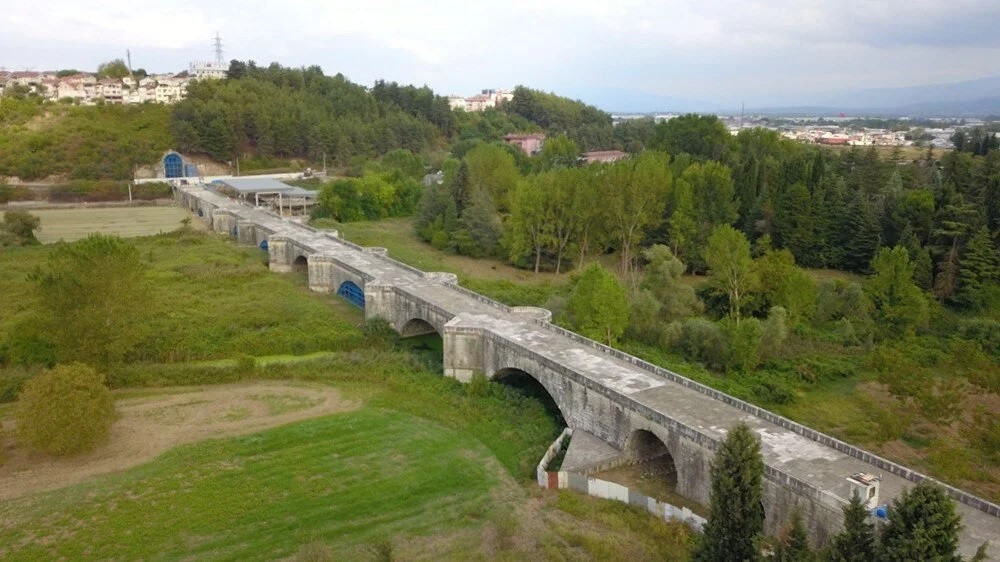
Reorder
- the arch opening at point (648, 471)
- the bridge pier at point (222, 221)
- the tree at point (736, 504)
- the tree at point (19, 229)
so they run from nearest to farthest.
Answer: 1. the tree at point (736, 504)
2. the arch opening at point (648, 471)
3. the tree at point (19, 229)
4. the bridge pier at point (222, 221)

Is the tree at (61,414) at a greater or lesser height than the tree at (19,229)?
lesser

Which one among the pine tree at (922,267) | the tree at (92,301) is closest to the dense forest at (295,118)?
the tree at (92,301)

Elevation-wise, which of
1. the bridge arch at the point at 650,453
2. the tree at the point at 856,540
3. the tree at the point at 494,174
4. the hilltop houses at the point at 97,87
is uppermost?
the hilltop houses at the point at 97,87

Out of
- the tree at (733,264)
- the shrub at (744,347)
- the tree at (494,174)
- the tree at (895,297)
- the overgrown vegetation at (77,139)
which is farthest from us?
the overgrown vegetation at (77,139)

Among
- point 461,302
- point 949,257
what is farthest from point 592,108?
point 461,302

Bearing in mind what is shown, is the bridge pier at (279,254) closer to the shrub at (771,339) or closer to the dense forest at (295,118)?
the shrub at (771,339)

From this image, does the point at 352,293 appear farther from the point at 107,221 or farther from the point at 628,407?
the point at 107,221

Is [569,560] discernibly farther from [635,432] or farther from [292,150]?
[292,150]

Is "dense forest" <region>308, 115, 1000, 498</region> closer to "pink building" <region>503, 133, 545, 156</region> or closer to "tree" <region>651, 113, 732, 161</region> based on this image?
"tree" <region>651, 113, 732, 161</region>

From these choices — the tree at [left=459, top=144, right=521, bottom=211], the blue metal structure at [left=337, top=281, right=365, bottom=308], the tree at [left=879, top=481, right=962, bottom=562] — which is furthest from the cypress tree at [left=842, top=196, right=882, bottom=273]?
the tree at [left=879, top=481, right=962, bottom=562]
